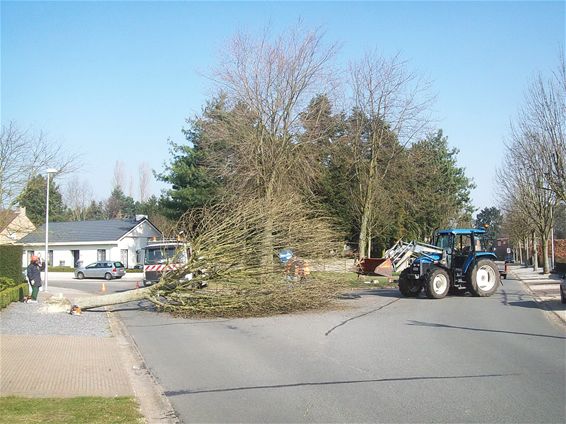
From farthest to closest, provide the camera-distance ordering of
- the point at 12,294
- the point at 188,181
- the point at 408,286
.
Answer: the point at 188,181 < the point at 408,286 < the point at 12,294

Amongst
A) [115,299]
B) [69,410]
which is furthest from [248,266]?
[69,410]

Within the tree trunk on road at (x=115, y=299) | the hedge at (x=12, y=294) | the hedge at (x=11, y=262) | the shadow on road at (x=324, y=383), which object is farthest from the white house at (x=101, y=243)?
the shadow on road at (x=324, y=383)

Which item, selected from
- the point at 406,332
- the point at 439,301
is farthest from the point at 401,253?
the point at 406,332

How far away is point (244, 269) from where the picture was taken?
1670cm

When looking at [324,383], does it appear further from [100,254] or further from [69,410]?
[100,254]

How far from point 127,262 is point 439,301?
137 feet

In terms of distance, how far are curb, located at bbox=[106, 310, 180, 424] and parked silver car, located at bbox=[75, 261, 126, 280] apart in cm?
3549

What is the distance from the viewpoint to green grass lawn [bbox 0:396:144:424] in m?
6.48

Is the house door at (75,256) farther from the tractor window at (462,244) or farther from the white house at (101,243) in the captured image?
the tractor window at (462,244)

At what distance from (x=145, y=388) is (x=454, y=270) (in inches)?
658

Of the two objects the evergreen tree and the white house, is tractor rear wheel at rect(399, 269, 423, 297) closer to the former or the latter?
the evergreen tree

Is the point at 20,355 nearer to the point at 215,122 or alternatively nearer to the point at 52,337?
the point at 52,337

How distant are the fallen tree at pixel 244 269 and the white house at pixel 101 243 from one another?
3866 cm

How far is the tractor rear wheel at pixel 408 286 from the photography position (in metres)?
23.3
